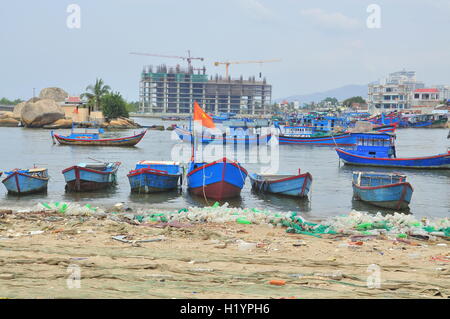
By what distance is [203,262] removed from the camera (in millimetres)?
9688

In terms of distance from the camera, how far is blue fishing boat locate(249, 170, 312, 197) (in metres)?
22.3

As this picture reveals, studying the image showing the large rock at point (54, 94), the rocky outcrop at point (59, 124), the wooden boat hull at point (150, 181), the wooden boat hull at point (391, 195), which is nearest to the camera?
the wooden boat hull at point (391, 195)

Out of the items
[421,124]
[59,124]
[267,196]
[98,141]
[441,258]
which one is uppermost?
[421,124]

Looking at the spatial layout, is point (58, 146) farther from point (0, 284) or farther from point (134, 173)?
point (0, 284)

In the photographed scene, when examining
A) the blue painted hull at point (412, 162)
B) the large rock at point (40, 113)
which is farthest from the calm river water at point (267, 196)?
the large rock at point (40, 113)

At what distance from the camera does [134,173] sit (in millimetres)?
22891

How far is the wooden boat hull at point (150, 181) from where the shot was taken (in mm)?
22703

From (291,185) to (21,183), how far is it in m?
11.4

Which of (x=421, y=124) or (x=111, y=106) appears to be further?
(x=421, y=124)

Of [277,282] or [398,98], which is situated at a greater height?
[398,98]

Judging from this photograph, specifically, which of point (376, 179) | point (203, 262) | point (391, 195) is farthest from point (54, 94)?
point (203, 262)

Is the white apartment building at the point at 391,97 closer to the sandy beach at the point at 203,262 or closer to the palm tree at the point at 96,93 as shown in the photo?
the palm tree at the point at 96,93

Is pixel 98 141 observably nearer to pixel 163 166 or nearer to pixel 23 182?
pixel 163 166

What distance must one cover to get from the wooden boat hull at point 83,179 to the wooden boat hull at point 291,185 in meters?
7.33
